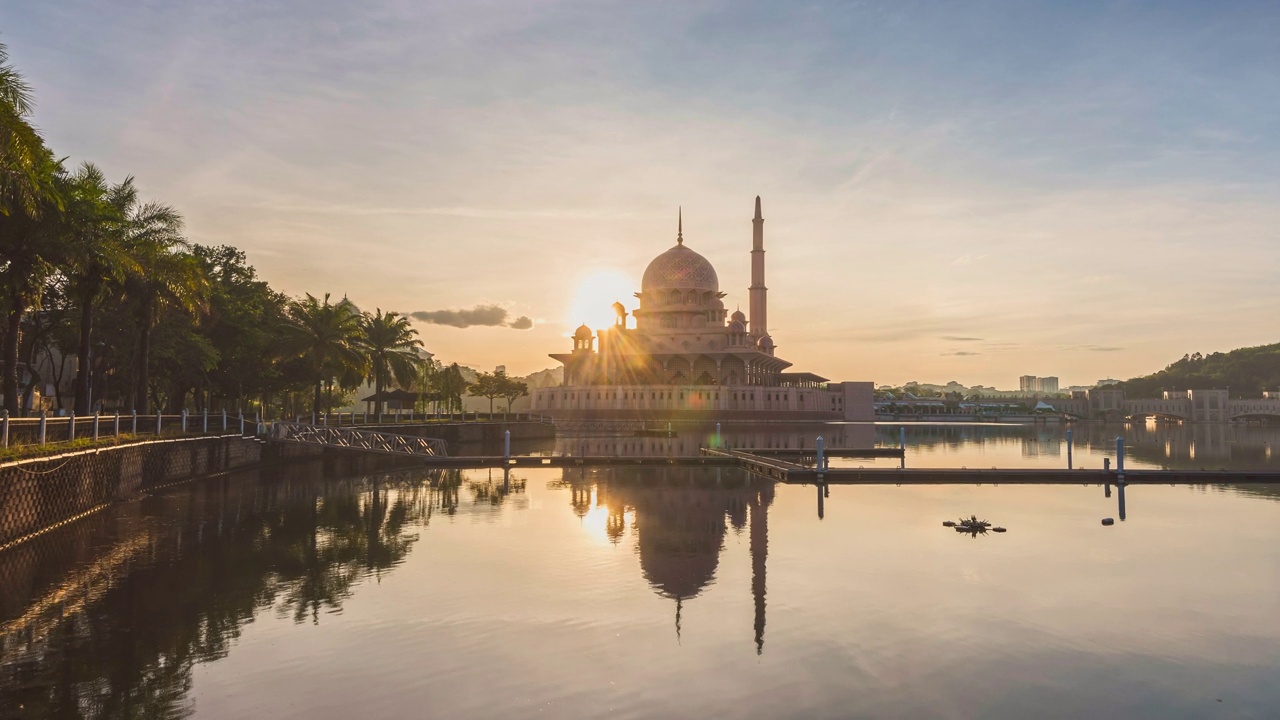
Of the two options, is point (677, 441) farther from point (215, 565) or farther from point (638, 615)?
point (638, 615)

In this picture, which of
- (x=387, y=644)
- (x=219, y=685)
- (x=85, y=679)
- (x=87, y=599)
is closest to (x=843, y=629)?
(x=387, y=644)

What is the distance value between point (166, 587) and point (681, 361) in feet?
317

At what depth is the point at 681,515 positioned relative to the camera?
81.5ft

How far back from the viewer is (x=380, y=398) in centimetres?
5956

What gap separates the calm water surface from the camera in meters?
10.1

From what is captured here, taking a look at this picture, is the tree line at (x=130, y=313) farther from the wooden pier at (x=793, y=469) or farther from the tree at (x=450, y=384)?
the tree at (x=450, y=384)

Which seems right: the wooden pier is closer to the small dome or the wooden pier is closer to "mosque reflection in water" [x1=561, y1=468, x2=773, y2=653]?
"mosque reflection in water" [x1=561, y1=468, x2=773, y2=653]

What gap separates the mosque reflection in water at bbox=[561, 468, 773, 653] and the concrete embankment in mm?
13485

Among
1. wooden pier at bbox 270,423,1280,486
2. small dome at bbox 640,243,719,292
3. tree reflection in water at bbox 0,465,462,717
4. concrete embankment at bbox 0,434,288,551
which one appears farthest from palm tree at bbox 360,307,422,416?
small dome at bbox 640,243,719,292

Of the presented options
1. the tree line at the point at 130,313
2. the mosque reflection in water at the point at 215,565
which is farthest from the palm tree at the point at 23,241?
the mosque reflection in water at the point at 215,565

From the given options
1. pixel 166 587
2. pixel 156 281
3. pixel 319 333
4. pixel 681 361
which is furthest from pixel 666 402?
pixel 166 587

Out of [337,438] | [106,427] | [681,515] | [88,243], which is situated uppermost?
[88,243]

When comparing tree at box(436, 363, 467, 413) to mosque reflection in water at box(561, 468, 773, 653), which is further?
tree at box(436, 363, 467, 413)

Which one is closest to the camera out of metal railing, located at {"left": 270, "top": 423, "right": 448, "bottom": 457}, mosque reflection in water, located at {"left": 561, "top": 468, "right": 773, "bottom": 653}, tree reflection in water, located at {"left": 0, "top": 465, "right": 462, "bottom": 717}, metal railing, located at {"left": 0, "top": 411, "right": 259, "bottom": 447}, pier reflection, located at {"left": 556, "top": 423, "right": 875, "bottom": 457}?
tree reflection in water, located at {"left": 0, "top": 465, "right": 462, "bottom": 717}
